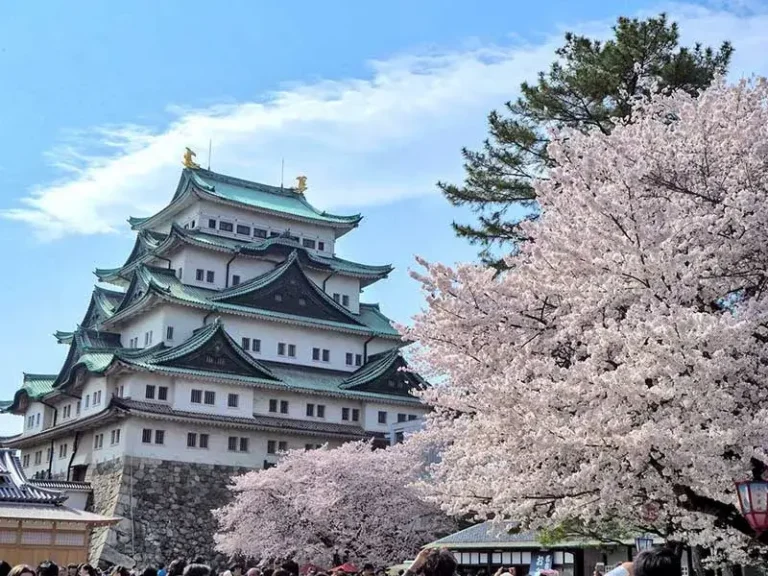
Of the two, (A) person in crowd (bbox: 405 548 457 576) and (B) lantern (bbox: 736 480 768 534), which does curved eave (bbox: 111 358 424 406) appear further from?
(A) person in crowd (bbox: 405 548 457 576)

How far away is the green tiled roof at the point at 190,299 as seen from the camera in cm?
4769

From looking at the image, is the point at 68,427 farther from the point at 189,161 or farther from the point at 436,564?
the point at 436,564

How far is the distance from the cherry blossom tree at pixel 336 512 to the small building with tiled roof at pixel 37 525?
833 centimetres

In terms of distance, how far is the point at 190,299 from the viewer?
47906 millimetres

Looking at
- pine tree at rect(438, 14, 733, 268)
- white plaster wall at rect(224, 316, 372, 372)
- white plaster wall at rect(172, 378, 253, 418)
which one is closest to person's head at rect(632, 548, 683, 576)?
pine tree at rect(438, 14, 733, 268)

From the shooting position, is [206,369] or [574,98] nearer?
[574,98]

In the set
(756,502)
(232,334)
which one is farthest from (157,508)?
(756,502)

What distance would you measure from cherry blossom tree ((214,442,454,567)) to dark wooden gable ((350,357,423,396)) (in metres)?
10.4

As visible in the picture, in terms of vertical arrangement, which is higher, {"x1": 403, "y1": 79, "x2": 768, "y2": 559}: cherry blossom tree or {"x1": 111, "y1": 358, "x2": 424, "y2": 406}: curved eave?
{"x1": 111, "y1": 358, "x2": 424, "y2": 406}: curved eave

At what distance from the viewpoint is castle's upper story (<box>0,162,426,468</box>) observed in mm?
45219

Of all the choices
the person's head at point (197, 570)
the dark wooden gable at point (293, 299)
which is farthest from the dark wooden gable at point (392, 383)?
the person's head at point (197, 570)

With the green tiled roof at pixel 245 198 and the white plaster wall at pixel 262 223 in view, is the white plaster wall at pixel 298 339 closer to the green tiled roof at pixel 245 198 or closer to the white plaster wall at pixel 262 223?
the white plaster wall at pixel 262 223

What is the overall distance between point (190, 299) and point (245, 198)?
993 cm

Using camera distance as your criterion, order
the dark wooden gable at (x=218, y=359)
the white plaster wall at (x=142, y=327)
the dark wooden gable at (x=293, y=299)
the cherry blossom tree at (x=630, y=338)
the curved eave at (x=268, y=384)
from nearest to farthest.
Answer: the cherry blossom tree at (x=630, y=338) < the curved eave at (x=268, y=384) < the dark wooden gable at (x=218, y=359) < the white plaster wall at (x=142, y=327) < the dark wooden gable at (x=293, y=299)
